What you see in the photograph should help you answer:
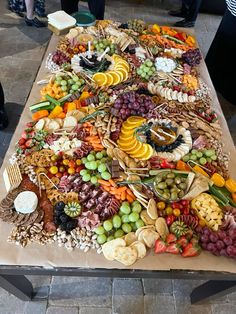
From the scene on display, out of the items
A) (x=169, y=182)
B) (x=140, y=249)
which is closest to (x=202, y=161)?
(x=169, y=182)

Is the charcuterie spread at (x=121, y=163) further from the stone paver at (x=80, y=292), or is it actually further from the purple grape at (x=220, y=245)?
the stone paver at (x=80, y=292)

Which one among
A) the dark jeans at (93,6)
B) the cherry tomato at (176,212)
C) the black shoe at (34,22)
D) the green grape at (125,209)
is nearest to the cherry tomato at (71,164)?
the green grape at (125,209)

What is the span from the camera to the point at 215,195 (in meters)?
1.54

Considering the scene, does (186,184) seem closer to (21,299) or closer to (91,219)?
(91,219)

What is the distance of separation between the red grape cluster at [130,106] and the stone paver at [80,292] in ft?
3.39

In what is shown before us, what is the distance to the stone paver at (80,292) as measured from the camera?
1.82m

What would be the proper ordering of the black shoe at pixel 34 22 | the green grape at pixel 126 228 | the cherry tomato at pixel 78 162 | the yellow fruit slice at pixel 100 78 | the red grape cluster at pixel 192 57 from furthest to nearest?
the black shoe at pixel 34 22 → the red grape cluster at pixel 192 57 → the yellow fruit slice at pixel 100 78 → the cherry tomato at pixel 78 162 → the green grape at pixel 126 228

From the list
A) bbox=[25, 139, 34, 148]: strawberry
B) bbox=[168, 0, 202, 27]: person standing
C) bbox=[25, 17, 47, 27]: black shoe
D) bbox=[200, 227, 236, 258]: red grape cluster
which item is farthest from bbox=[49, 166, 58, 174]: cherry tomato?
bbox=[168, 0, 202, 27]: person standing

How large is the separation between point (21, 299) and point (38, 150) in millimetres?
870

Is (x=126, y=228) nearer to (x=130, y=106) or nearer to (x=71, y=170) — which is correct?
(x=71, y=170)

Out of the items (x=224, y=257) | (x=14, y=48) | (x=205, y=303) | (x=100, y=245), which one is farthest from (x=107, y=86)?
(x=14, y=48)

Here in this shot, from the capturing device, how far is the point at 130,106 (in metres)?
1.88

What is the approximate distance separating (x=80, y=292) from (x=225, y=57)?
7.72 feet

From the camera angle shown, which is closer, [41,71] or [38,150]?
[38,150]
